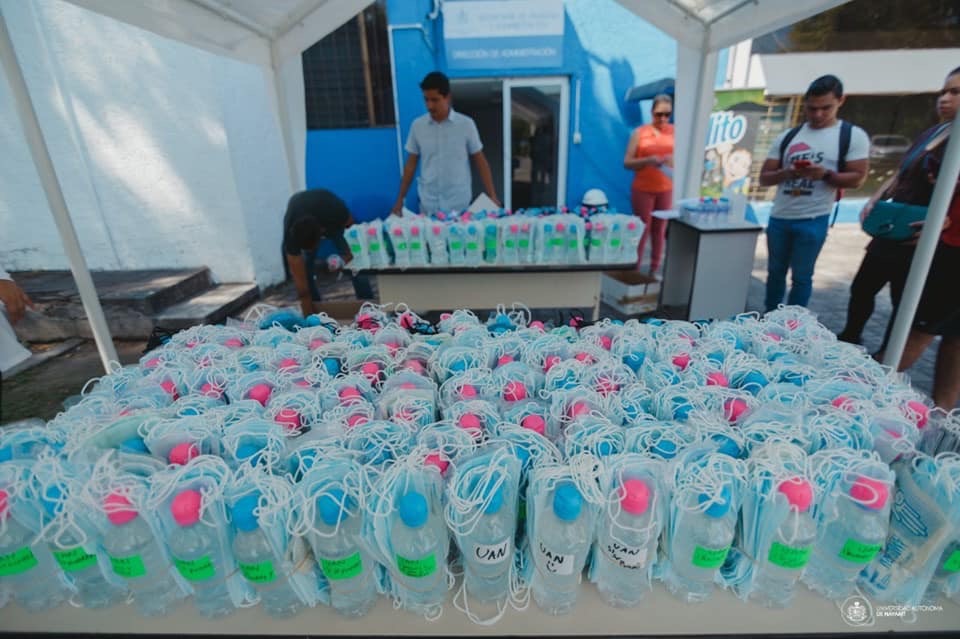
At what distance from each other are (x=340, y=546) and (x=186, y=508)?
28cm

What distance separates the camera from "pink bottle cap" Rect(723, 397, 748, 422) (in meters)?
1.13

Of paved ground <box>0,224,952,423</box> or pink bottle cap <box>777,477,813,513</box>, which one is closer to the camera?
pink bottle cap <box>777,477,813,513</box>

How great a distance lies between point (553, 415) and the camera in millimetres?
1129

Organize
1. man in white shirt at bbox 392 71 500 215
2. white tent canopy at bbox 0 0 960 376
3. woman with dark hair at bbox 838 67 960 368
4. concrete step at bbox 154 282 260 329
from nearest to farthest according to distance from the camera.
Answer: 1. white tent canopy at bbox 0 0 960 376
2. woman with dark hair at bbox 838 67 960 368
3. man in white shirt at bbox 392 71 500 215
4. concrete step at bbox 154 282 260 329

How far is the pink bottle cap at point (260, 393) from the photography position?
1253mm

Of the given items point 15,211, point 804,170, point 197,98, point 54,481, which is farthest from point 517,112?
point 54,481

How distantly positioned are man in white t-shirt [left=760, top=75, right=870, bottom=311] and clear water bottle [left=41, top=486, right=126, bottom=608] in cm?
346

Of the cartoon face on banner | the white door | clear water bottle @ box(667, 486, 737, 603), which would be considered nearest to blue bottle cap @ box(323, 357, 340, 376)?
clear water bottle @ box(667, 486, 737, 603)

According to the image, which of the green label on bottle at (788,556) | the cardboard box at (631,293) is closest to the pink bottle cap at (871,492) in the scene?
the green label on bottle at (788,556)

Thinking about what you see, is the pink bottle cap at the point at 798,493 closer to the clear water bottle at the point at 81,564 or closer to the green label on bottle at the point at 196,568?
the green label on bottle at the point at 196,568

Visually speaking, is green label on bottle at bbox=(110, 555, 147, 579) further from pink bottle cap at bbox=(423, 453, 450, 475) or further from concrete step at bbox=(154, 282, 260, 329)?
concrete step at bbox=(154, 282, 260, 329)

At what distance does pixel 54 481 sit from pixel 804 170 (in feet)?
11.4

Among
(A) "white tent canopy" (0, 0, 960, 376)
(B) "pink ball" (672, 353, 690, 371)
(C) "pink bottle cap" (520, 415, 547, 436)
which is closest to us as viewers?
(C) "pink bottle cap" (520, 415, 547, 436)

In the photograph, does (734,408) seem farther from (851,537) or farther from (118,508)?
(118,508)
